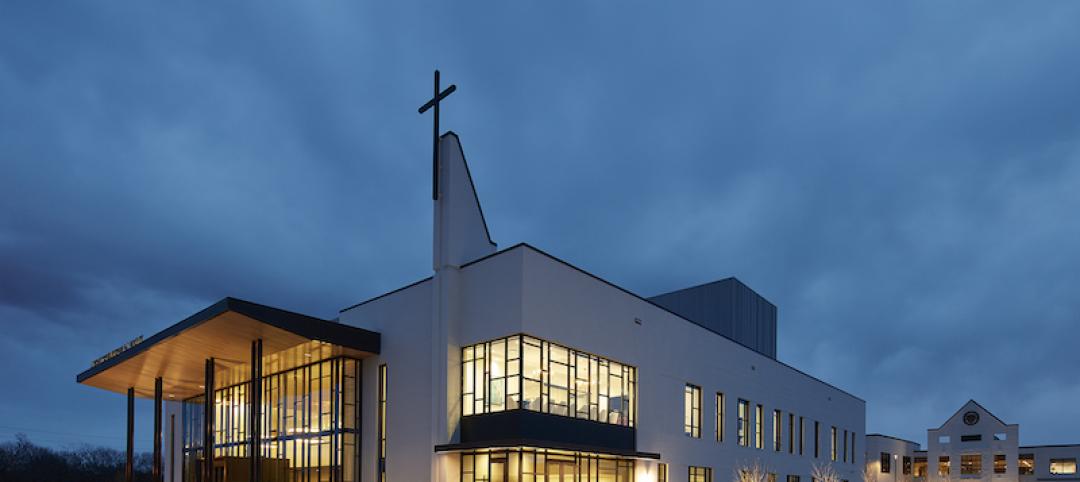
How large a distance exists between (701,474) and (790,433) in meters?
12.2

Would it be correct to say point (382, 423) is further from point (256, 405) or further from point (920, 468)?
point (920, 468)

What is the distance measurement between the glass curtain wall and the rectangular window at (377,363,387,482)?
1.33 m

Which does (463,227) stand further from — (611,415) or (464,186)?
(611,415)

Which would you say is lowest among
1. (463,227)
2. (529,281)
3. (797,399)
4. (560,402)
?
(797,399)

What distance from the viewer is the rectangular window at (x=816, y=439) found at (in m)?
48.2

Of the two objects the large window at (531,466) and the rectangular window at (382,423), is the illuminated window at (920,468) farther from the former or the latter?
the rectangular window at (382,423)

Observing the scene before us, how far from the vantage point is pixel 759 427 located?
40.8 meters

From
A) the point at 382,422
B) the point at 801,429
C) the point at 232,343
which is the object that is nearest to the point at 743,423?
the point at 801,429

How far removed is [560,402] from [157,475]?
81.2ft

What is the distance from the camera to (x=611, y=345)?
29.3 m

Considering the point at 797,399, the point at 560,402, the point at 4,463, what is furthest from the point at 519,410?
the point at 4,463

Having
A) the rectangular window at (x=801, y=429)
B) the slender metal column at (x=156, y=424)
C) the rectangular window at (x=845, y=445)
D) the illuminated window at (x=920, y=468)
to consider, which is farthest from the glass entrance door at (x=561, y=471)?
the illuminated window at (x=920, y=468)

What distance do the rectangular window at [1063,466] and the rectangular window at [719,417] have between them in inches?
2022

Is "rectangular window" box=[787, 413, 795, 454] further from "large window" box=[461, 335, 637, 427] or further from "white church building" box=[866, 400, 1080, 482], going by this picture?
"white church building" box=[866, 400, 1080, 482]
